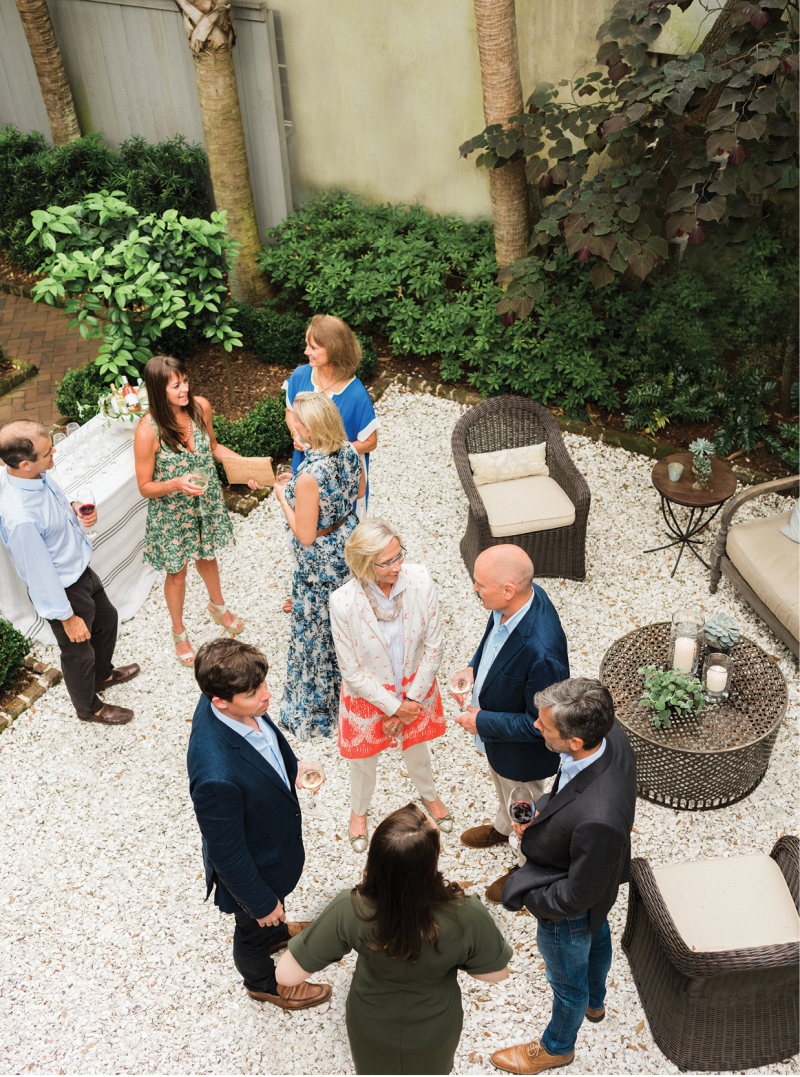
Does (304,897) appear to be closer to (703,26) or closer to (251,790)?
(251,790)

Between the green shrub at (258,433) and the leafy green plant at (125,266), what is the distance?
71 centimetres

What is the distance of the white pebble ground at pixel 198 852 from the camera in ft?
11.9

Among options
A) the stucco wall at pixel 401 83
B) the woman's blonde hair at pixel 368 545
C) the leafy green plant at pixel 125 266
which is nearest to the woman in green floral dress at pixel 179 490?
the leafy green plant at pixel 125 266

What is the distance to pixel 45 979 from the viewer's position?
3.88 m

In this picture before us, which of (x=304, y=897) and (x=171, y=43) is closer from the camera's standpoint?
(x=304, y=897)

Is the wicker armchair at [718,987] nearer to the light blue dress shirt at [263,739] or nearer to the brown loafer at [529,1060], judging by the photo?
the brown loafer at [529,1060]

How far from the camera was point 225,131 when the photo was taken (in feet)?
25.9

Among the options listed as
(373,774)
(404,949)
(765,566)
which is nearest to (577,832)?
(404,949)

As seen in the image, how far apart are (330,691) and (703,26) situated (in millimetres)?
5859

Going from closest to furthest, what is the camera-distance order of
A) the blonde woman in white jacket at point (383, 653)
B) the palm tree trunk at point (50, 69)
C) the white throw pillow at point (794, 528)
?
the blonde woman in white jacket at point (383, 653)
the white throw pillow at point (794, 528)
the palm tree trunk at point (50, 69)

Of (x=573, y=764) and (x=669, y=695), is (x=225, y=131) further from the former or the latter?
(x=573, y=764)

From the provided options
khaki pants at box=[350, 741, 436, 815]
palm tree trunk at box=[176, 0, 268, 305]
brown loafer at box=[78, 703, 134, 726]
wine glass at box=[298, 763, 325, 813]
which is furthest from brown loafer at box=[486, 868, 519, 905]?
palm tree trunk at box=[176, 0, 268, 305]

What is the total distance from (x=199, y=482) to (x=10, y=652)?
62.4 inches

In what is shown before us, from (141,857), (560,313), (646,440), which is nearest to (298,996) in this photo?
(141,857)
